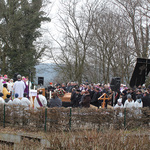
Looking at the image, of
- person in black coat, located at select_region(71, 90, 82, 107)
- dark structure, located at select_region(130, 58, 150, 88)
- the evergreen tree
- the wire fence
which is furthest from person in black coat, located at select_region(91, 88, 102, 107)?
the evergreen tree

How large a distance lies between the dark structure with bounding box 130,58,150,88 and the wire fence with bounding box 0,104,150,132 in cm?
724

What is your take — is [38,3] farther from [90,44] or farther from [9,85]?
[9,85]

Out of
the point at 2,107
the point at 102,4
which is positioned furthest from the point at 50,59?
the point at 2,107

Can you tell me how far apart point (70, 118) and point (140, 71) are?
9.70 meters

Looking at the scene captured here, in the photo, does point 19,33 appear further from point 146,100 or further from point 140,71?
point 146,100

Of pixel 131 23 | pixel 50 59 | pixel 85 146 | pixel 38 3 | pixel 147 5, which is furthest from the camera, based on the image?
pixel 50 59

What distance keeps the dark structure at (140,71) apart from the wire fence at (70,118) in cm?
724

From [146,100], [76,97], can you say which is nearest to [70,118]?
[146,100]

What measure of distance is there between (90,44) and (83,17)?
3480mm

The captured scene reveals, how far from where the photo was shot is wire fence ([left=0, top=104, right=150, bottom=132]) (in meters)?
13.0

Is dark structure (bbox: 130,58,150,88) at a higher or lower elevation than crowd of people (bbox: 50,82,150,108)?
higher

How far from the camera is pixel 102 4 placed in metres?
35.5

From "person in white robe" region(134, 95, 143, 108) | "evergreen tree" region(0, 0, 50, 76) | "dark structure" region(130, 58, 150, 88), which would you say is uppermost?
"evergreen tree" region(0, 0, 50, 76)

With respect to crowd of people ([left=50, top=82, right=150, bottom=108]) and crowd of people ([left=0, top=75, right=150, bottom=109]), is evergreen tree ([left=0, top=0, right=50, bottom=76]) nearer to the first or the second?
crowd of people ([left=0, top=75, right=150, bottom=109])
